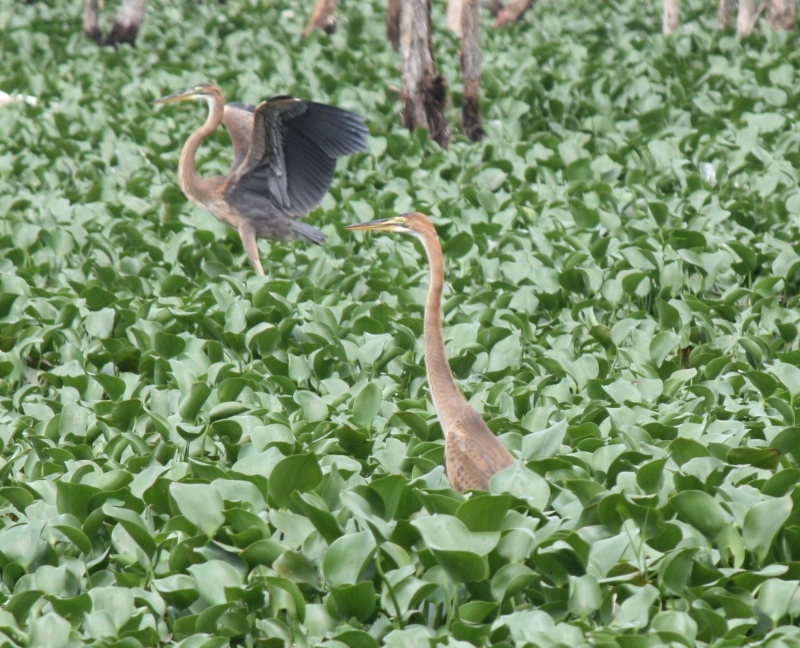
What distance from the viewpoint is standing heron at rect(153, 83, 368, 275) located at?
716cm

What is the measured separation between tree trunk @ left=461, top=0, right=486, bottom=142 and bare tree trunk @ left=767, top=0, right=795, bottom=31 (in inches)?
190

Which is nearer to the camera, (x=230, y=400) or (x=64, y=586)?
(x=64, y=586)

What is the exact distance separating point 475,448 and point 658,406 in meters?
1.25

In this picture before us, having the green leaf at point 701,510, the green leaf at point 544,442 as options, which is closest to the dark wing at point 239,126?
the green leaf at point 544,442

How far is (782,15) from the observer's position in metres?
13.3

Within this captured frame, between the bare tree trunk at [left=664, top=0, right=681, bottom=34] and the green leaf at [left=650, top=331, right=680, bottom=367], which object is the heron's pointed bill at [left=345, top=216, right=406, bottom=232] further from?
the bare tree trunk at [left=664, top=0, right=681, bottom=34]

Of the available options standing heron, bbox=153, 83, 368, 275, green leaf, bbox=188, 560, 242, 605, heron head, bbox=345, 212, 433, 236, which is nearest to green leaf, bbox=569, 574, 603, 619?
green leaf, bbox=188, 560, 242, 605

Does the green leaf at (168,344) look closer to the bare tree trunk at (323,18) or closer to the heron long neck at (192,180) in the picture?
the heron long neck at (192,180)

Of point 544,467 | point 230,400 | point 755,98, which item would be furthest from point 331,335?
point 755,98

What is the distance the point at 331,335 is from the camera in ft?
18.9

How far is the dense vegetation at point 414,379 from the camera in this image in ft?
10.9

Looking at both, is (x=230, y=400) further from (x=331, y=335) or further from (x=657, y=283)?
(x=657, y=283)

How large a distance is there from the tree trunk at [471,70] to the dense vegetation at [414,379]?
29 centimetres

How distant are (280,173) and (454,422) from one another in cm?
372
